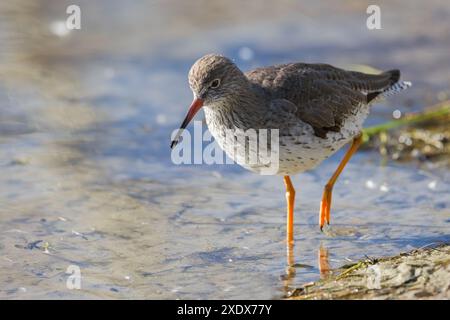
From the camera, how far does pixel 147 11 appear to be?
49.2 ft

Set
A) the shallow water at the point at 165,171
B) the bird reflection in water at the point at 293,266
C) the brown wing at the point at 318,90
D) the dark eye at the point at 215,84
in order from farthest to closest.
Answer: the brown wing at the point at 318,90 → the dark eye at the point at 215,84 → the shallow water at the point at 165,171 → the bird reflection in water at the point at 293,266

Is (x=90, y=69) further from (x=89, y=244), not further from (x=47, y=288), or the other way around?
(x=47, y=288)

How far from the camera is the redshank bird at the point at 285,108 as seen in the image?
25.6ft

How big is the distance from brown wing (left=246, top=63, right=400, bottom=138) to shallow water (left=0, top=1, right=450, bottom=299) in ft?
3.72

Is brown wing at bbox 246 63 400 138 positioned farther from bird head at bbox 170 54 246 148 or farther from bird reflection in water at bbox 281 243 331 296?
bird reflection in water at bbox 281 243 331 296

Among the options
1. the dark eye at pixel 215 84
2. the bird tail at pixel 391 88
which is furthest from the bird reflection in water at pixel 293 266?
the bird tail at pixel 391 88

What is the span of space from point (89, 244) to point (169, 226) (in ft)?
2.92

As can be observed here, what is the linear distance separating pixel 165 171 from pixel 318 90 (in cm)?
249

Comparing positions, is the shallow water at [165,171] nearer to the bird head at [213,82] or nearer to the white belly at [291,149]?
the white belly at [291,149]

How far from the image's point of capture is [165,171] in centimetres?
1005

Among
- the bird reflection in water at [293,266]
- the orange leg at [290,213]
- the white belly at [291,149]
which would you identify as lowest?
the bird reflection in water at [293,266]

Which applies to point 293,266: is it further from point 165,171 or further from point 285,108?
point 165,171

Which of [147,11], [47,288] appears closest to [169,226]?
[47,288]

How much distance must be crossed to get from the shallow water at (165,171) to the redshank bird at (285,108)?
28.5 inches
